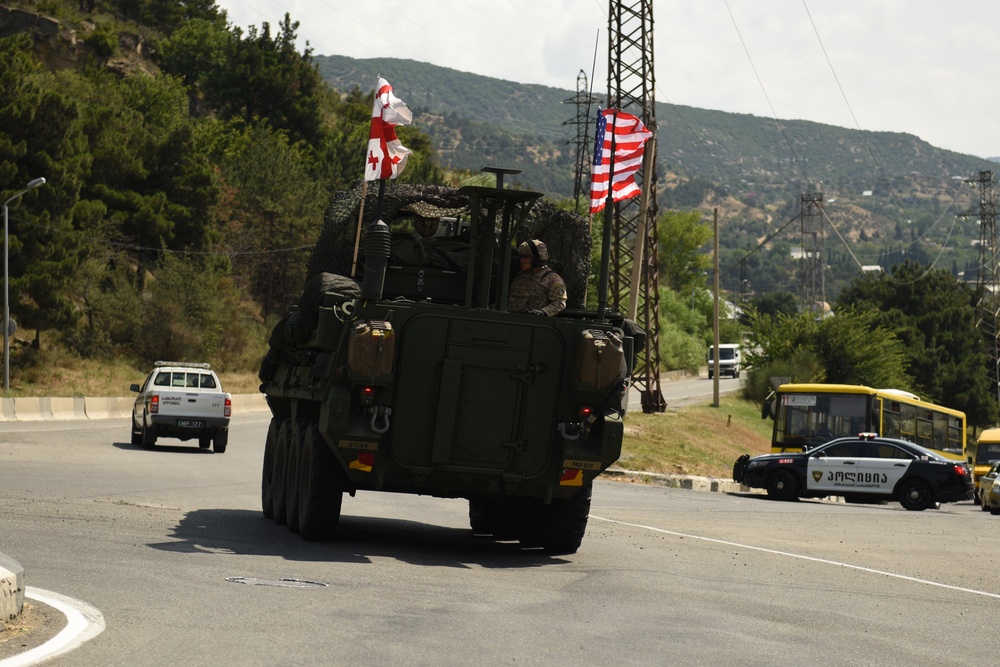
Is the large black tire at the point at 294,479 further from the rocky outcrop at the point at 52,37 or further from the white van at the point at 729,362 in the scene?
the white van at the point at 729,362

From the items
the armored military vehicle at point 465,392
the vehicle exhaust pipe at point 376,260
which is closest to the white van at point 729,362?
the armored military vehicle at point 465,392

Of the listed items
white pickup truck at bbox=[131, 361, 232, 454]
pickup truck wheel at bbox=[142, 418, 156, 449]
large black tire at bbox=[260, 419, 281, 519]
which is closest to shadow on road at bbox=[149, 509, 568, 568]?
large black tire at bbox=[260, 419, 281, 519]

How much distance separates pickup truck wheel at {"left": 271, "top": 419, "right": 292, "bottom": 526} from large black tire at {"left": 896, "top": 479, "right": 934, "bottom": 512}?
18759mm

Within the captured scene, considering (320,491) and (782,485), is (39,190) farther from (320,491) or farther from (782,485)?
(320,491)

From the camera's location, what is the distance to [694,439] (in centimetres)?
4638

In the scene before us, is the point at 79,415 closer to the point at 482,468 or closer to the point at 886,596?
the point at 482,468

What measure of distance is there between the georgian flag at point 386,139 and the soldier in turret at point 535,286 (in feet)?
7.30

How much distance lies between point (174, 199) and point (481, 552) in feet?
190

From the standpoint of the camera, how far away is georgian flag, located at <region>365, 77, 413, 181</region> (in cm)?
1547

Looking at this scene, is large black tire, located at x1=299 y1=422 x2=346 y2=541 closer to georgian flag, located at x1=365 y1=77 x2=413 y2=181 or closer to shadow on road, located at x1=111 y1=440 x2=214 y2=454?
georgian flag, located at x1=365 y1=77 x2=413 y2=181

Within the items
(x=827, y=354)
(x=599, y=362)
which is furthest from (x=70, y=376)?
(x=599, y=362)

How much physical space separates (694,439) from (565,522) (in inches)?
1311

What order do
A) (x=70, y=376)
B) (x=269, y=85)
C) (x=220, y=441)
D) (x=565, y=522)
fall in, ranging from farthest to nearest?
(x=269, y=85) → (x=70, y=376) → (x=220, y=441) → (x=565, y=522)

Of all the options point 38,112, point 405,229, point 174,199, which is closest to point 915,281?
point 174,199
